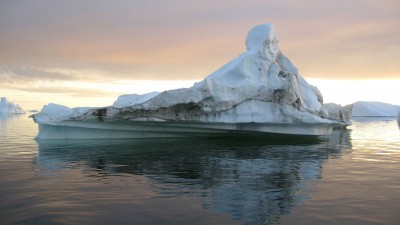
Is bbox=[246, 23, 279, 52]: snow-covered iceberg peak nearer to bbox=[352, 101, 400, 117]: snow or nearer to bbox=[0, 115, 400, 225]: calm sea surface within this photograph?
bbox=[0, 115, 400, 225]: calm sea surface

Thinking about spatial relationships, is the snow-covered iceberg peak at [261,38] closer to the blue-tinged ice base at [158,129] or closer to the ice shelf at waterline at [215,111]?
the ice shelf at waterline at [215,111]

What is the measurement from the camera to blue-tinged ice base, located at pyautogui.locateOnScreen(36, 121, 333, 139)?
1827cm

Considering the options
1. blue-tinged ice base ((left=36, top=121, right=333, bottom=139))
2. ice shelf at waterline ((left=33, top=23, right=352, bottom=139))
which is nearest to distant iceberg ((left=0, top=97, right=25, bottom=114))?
blue-tinged ice base ((left=36, top=121, right=333, bottom=139))

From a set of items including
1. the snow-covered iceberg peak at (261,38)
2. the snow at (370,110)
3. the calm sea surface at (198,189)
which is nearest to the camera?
the calm sea surface at (198,189)

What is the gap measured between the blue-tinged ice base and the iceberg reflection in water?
205 centimetres

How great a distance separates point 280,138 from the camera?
21203mm

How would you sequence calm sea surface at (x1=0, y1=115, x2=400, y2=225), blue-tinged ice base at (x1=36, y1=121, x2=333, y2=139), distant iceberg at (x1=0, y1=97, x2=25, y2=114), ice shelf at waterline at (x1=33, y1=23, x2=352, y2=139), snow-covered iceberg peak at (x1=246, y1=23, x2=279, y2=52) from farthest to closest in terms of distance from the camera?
distant iceberg at (x1=0, y1=97, x2=25, y2=114)
snow-covered iceberg peak at (x1=246, y1=23, x2=279, y2=52)
blue-tinged ice base at (x1=36, y1=121, x2=333, y2=139)
ice shelf at waterline at (x1=33, y1=23, x2=352, y2=139)
calm sea surface at (x1=0, y1=115, x2=400, y2=225)

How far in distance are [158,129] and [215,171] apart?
31.2 ft

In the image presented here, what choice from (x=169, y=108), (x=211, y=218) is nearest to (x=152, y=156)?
(x=169, y=108)

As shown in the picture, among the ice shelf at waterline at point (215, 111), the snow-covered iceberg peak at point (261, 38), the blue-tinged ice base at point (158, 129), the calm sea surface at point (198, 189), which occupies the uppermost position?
the snow-covered iceberg peak at point (261, 38)

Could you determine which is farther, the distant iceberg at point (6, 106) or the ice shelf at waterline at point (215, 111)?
the distant iceberg at point (6, 106)

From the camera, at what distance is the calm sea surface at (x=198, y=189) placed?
5.91m

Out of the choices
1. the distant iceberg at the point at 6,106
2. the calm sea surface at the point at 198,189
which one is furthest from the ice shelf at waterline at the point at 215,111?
the distant iceberg at the point at 6,106

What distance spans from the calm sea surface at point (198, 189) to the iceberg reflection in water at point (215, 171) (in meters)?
0.02
